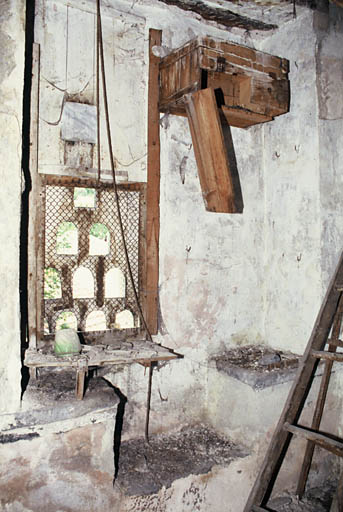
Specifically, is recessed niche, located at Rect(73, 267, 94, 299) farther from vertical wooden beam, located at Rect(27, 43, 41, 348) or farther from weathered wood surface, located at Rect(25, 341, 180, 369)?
weathered wood surface, located at Rect(25, 341, 180, 369)

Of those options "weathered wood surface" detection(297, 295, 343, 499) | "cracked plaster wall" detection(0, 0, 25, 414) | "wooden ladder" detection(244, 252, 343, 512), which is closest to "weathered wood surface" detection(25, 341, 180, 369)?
"cracked plaster wall" detection(0, 0, 25, 414)

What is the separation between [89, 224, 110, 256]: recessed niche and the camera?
315cm

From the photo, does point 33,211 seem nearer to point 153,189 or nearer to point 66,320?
point 66,320

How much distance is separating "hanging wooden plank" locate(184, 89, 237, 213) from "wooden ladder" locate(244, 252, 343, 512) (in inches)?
38.5

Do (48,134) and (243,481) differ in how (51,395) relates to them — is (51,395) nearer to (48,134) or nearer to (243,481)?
(243,481)

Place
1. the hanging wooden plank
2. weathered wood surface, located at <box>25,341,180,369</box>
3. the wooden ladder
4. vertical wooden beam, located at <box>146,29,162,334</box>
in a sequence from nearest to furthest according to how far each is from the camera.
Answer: weathered wood surface, located at <box>25,341,180,369</box>
the wooden ladder
the hanging wooden plank
vertical wooden beam, located at <box>146,29,162,334</box>

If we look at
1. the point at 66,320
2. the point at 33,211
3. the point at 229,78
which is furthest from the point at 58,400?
the point at 229,78

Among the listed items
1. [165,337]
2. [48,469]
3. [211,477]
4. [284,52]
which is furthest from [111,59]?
[211,477]

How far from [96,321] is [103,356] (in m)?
0.59

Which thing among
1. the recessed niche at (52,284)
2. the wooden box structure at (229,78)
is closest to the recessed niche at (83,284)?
the recessed niche at (52,284)

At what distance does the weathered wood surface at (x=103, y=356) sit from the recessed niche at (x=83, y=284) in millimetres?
420

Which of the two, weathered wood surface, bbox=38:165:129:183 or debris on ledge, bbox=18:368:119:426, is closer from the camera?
debris on ledge, bbox=18:368:119:426

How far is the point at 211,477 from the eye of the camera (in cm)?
292

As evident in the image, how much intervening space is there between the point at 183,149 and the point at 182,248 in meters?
0.80
